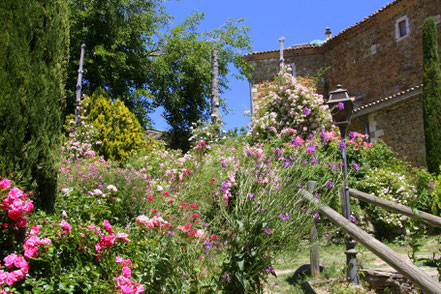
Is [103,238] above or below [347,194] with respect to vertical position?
below

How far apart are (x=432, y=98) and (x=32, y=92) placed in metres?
11.1

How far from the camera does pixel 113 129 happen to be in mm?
11766

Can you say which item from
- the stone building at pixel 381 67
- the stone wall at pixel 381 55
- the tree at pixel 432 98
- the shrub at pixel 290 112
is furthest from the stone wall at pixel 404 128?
the shrub at pixel 290 112

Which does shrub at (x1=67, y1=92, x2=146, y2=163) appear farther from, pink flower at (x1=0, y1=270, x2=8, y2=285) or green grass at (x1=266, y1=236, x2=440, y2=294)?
pink flower at (x1=0, y1=270, x2=8, y2=285)

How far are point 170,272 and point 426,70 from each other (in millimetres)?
11445

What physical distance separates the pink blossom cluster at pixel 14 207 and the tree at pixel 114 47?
11.8 metres

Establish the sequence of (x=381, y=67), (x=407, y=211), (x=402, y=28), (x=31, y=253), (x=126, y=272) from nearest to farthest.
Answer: (x=31, y=253), (x=126, y=272), (x=407, y=211), (x=402, y=28), (x=381, y=67)

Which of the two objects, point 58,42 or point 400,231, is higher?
point 58,42

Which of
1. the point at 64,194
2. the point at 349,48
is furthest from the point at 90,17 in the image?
the point at 64,194

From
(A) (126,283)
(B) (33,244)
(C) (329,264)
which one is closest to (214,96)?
(C) (329,264)

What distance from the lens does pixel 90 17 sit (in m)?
14.7

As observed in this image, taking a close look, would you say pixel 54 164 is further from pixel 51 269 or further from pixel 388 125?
pixel 388 125

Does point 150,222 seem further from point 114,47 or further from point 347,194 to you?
point 114,47

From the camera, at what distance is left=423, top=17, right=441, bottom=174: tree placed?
412 inches
